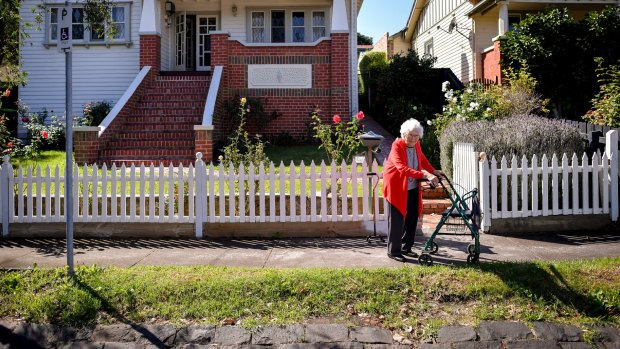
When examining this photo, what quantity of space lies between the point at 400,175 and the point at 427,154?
6.07 meters

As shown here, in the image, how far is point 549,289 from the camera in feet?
16.9

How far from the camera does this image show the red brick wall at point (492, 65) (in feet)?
59.3

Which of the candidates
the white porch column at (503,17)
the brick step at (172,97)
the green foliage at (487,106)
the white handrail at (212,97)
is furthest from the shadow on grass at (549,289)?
the white porch column at (503,17)

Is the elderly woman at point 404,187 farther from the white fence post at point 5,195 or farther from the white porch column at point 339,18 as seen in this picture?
the white porch column at point 339,18

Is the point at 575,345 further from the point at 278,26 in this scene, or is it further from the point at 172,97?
the point at 278,26

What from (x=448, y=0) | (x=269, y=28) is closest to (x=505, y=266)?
(x=269, y=28)

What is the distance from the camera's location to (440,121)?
12.5m

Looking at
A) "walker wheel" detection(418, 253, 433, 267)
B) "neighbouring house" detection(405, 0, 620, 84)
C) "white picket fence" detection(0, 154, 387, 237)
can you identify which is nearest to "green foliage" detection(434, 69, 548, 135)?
"white picket fence" detection(0, 154, 387, 237)

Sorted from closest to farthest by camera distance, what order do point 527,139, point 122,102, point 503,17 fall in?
point 527,139 → point 122,102 → point 503,17

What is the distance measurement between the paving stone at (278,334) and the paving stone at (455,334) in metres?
1.12

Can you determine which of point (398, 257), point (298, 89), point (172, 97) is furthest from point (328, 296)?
point (172, 97)

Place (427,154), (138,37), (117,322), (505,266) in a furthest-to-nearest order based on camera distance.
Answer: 1. (138,37)
2. (427,154)
3. (505,266)
4. (117,322)

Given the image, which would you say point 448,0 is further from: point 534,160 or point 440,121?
point 534,160

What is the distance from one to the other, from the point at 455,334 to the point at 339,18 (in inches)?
496
